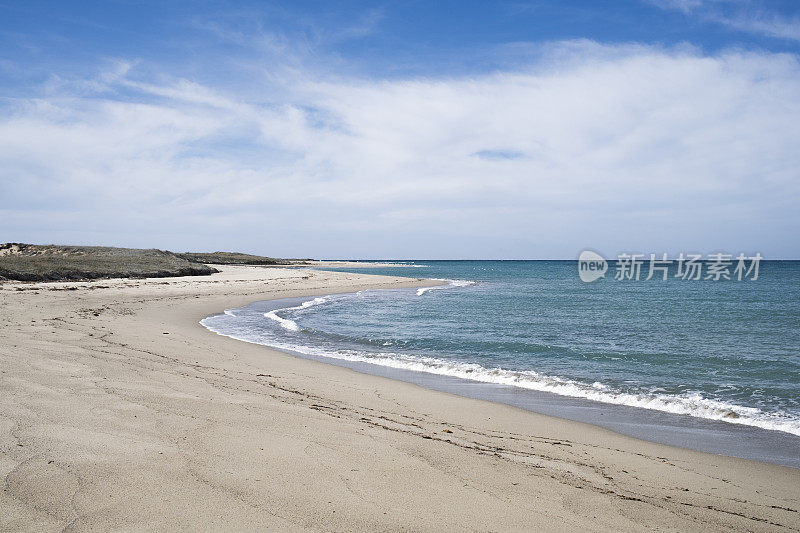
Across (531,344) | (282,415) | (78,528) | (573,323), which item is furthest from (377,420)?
(573,323)

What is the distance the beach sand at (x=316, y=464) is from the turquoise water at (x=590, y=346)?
2942 mm

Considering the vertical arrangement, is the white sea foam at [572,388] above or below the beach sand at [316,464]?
below

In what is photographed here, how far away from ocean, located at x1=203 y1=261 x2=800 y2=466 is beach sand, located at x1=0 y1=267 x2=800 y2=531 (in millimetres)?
1350

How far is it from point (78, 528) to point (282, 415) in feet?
10.9

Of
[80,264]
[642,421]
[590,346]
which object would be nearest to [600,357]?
[590,346]

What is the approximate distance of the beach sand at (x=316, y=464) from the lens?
12.0 ft

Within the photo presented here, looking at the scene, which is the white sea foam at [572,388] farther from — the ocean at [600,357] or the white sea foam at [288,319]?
the white sea foam at [288,319]

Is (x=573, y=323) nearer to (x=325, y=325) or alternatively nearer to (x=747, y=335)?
(x=747, y=335)

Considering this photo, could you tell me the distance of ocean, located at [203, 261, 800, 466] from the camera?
26.9 ft

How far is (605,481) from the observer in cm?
507

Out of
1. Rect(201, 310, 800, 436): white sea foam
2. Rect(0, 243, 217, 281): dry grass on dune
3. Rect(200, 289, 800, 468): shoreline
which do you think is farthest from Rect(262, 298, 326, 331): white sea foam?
Rect(0, 243, 217, 281): dry grass on dune

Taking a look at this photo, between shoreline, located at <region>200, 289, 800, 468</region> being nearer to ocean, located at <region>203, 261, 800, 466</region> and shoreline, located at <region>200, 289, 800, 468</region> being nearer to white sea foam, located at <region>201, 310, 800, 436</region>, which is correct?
ocean, located at <region>203, 261, 800, 466</region>

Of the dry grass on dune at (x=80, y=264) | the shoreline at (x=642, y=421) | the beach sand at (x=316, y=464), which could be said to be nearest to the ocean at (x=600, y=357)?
the shoreline at (x=642, y=421)

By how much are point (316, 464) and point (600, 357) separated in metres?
11.2
